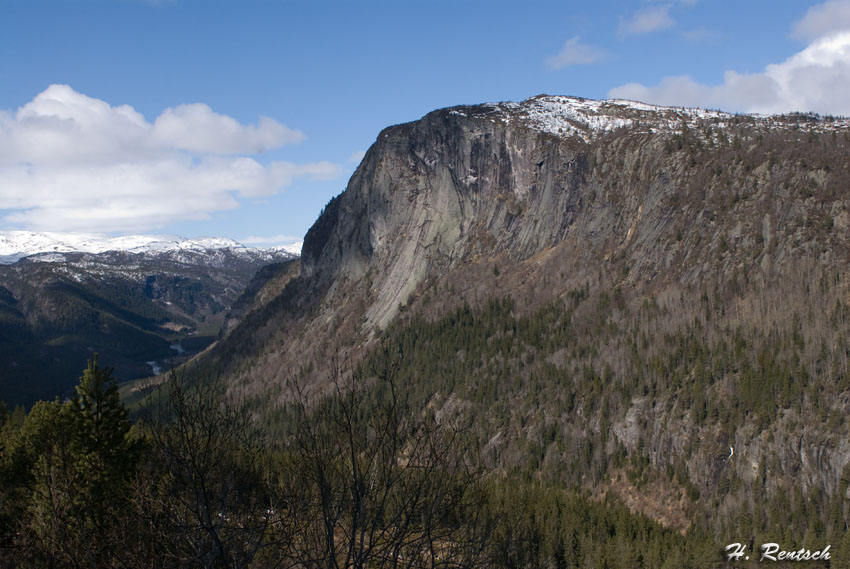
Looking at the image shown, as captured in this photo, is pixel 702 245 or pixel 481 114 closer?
pixel 702 245

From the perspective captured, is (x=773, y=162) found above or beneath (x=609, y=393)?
above

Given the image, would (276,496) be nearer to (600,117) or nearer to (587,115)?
(600,117)

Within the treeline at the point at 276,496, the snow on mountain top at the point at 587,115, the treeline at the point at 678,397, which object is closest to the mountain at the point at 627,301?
the treeline at the point at 678,397

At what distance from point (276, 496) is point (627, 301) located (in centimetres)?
12557

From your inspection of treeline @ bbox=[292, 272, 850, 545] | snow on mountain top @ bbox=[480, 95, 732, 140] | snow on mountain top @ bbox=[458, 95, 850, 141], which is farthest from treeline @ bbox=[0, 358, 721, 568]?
snow on mountain top @ bbox=[480, 95, 732, 140]

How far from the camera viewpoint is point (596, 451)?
359ft

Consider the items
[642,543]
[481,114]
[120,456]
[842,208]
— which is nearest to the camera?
[120,456]

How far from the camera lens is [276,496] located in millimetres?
15211

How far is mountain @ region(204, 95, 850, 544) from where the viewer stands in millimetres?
93688

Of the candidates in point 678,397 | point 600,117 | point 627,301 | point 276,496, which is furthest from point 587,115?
point 276,496

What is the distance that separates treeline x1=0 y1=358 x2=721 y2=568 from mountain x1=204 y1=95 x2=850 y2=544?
17343 mm

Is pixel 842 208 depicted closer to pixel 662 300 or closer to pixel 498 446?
pixel 662 300

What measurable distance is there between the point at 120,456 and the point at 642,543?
199 ft

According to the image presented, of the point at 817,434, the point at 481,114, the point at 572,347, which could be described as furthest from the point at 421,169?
the point at 817,434
